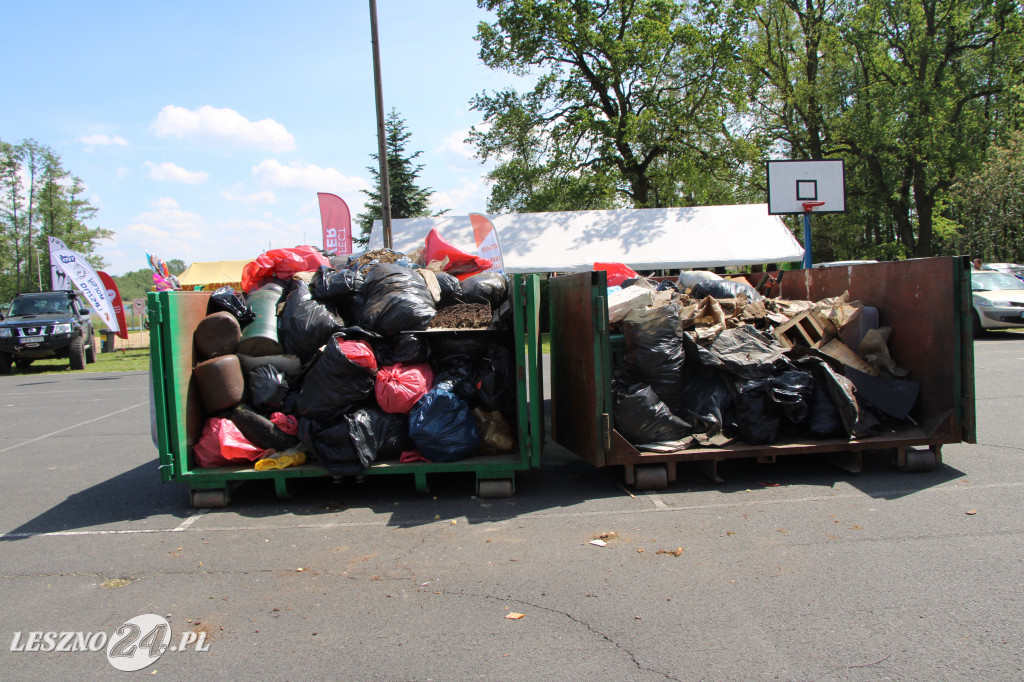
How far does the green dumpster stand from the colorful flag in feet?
20.4

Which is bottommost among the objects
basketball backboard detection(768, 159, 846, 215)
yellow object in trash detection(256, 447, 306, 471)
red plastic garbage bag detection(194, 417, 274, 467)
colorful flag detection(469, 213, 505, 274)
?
yellow object in trash detection(256, 447, 306, 471)

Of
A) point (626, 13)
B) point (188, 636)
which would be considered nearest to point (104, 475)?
point (188, 636)

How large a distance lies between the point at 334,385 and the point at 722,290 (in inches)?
167

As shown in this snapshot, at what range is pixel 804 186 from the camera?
1511 cm

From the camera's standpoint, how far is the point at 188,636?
3197 mm

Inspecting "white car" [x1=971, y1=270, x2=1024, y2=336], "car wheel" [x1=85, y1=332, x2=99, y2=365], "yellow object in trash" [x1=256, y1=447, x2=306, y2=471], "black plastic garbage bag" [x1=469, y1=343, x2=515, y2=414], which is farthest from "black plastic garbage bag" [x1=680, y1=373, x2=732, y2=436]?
"car wheel" [x1=85, y1=332, x2=99, y2=365]

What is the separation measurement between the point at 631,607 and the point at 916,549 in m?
1.85

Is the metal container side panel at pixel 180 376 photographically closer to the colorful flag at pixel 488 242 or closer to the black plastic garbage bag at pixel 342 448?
the black plastic garbage bag at pixel 342 448

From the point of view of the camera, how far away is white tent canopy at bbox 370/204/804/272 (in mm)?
18562

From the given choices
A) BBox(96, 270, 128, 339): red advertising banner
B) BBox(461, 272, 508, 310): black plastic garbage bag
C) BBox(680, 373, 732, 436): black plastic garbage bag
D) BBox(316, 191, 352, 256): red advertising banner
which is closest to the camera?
BBox(680, 373, 732, 436): black plastic garbage bag

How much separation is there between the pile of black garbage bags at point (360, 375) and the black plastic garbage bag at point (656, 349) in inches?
39.3

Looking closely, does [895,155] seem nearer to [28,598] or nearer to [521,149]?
[521,149]

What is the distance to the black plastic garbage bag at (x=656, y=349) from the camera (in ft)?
17.2

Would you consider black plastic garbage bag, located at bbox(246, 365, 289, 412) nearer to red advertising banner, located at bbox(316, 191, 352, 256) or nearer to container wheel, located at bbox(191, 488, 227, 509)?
container wheel, located at bbox(191, 488, 227, 509)
